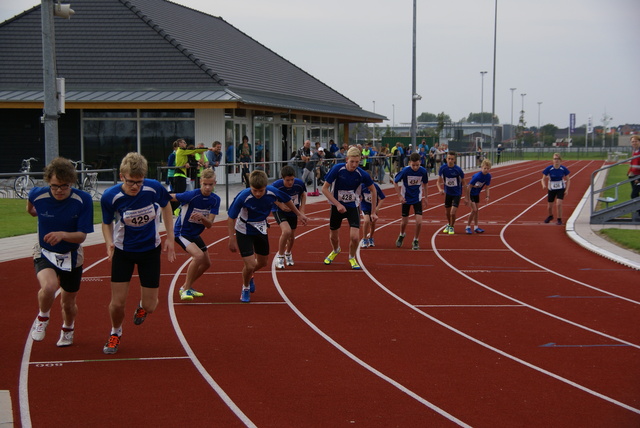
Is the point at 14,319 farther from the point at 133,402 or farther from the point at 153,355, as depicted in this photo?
the point at 133,402

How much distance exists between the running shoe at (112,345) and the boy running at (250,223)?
8.07 ft

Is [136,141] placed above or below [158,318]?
above

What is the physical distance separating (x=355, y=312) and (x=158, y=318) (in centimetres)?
227

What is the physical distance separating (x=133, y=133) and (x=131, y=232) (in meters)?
24.8

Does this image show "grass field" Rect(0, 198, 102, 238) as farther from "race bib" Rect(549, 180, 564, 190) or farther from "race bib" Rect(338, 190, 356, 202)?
"race bib" Rect(549, 180, 564, 190)

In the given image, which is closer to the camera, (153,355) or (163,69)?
(153,355)

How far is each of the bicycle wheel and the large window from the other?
9.61 metres

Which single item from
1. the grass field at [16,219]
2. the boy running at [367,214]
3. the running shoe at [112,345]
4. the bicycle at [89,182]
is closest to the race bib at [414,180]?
the boy running at [367,214]

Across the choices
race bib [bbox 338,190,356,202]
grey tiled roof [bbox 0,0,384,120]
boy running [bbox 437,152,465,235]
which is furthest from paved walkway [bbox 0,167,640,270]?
grey tiled roof [bbox 0,0,384,120]

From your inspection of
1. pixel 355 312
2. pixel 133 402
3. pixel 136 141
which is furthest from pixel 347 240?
pixel 136 141

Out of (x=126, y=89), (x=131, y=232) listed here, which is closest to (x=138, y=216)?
(x=131, y=232)

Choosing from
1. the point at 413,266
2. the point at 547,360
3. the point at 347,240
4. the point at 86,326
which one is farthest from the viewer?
the point at 347,240

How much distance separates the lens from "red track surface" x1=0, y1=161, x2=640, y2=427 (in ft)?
Result: 19.5

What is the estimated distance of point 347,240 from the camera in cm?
1647
